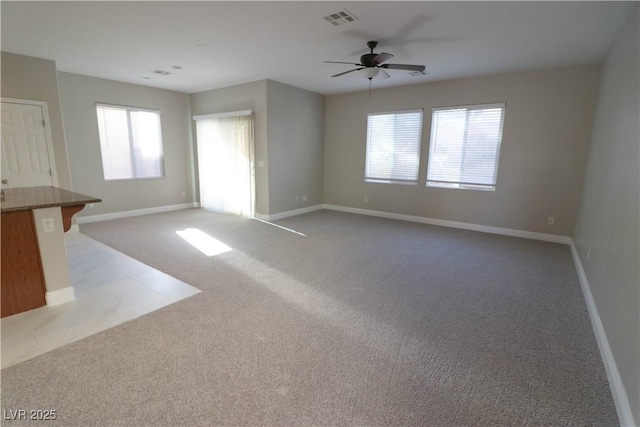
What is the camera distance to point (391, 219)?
20.8 ft

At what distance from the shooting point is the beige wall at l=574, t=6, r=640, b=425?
1673mm

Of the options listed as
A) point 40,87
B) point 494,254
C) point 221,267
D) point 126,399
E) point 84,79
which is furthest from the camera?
point 84,79

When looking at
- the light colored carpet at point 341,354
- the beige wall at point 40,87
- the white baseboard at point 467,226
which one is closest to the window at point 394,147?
the white baseboard at point 467,226

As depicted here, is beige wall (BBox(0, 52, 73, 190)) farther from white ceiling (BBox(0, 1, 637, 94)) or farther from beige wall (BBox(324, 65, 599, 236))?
beige wall (BBox(324, 65, 599, 236))

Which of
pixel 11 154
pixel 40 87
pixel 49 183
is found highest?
pixel 40 87

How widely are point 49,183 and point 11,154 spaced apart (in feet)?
1.90

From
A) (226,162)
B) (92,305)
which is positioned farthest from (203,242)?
(226,162)

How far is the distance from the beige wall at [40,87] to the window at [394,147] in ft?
18.3

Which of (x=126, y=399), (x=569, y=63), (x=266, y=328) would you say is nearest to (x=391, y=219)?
(x=569, y=63)

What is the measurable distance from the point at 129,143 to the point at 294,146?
3460mm

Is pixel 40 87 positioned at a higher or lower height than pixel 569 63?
lower

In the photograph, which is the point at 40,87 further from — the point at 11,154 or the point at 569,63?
the point at 569,63

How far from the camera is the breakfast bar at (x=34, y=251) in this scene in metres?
2.34

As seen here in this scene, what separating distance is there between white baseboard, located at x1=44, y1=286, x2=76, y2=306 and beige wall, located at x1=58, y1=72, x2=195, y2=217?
367 cm
